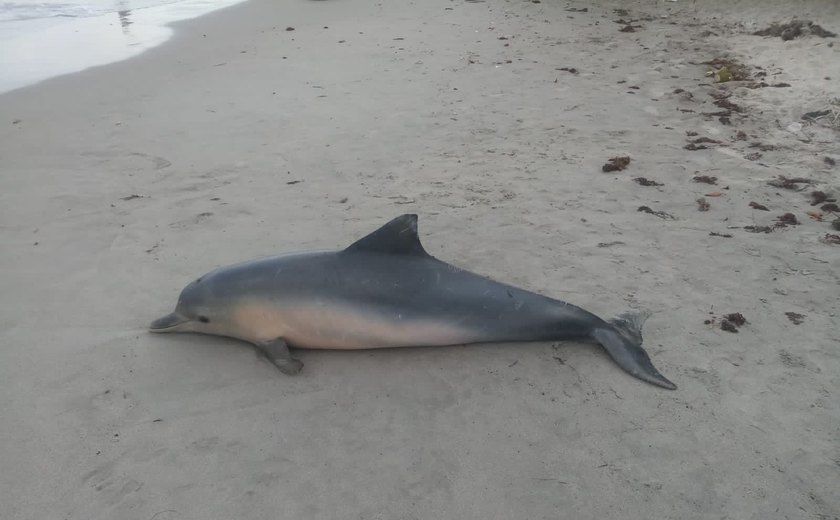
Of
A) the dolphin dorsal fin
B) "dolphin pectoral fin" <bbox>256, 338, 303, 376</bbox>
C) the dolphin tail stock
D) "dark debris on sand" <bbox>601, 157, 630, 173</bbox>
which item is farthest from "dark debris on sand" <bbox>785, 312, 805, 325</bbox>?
"dolphin pectoral fin" <bbox>256, 338, 303, 376</bbox>

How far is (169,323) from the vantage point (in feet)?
13.1

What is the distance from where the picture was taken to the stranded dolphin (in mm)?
3725

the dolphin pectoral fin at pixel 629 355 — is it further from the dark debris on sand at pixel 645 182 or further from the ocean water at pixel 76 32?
the ocean water at pixel 76 32

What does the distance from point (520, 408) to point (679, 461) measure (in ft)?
2.64

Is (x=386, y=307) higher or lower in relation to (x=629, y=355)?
higher

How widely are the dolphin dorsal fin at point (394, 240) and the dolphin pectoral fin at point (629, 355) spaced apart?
121cm

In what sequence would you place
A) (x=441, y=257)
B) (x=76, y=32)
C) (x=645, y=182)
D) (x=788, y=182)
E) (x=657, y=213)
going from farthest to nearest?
(x=76, y=32) → (x=645, y=182) → (x=788, y=182) → (x=657, y=213) → (x=441, y=257)

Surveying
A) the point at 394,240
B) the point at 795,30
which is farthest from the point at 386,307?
the point at 795,30

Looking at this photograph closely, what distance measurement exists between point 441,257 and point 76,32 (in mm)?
12243

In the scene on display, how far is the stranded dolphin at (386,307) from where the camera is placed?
3725mm

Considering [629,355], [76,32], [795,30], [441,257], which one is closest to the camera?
[629,355]

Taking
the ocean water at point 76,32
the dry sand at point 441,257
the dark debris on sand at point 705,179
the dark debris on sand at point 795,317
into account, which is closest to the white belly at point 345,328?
the dry sand at point 441,257

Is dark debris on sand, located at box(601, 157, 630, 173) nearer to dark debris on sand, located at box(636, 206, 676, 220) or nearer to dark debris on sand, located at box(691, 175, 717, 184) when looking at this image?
dark debris on sand, located at box(691, 175, 717, 184)

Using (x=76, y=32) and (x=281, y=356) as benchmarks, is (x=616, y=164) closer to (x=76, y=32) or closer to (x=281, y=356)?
(x=281, y=356)
